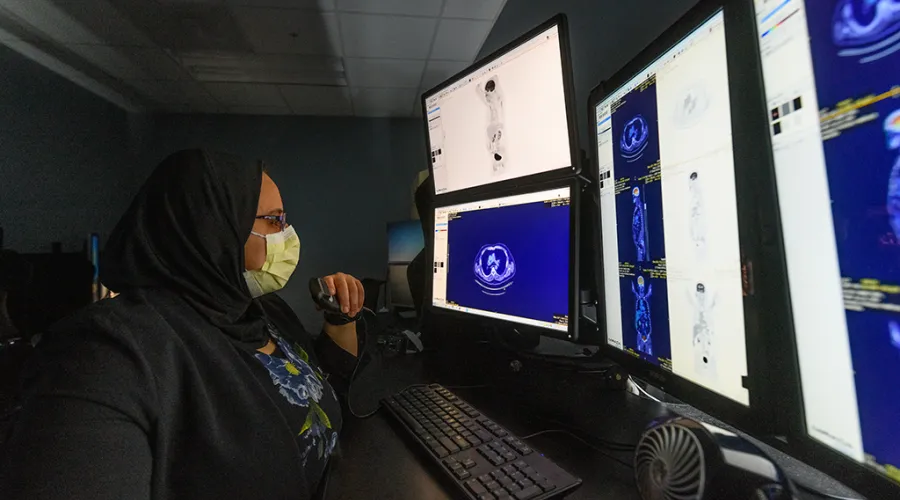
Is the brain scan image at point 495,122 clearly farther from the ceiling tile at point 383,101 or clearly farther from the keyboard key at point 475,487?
the ceiling tile at point 383,101

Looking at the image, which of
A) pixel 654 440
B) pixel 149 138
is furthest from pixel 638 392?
pixel 149 138

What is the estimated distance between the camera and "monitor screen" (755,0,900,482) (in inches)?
13.0

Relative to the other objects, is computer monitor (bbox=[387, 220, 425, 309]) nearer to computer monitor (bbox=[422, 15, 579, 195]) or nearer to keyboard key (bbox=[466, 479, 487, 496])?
computer monitor (bbox=[422, 15, 579, 195])

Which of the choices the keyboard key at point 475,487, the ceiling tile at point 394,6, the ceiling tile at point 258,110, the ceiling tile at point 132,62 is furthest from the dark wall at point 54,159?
the keyboard key at point 475,487

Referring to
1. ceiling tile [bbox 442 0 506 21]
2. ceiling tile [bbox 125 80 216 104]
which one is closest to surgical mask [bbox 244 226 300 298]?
ceiling tile [bbox 442 0 506 21]

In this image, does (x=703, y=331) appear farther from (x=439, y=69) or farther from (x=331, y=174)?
(x=331, y=174)

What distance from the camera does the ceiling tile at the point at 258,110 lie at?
444cm

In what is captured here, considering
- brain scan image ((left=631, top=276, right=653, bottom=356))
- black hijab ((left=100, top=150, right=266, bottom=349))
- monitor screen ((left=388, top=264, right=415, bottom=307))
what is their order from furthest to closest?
monitor screen ((left=388, top=264, right=415, bottom=307)) → black hijab ((left=100, top=150, right=266, bottom=349)) → brain scan image ((left=631, top=276, right=653, bottom=356))

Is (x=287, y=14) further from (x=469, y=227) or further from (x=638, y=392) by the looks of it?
(x=638, y=392)

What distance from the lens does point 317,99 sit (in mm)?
4266

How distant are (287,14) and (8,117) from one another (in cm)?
214

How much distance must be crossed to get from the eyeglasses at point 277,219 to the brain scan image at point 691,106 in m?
0.89

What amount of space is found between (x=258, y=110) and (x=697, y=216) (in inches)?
190

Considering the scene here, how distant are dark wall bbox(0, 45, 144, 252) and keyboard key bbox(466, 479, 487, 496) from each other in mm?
3923
